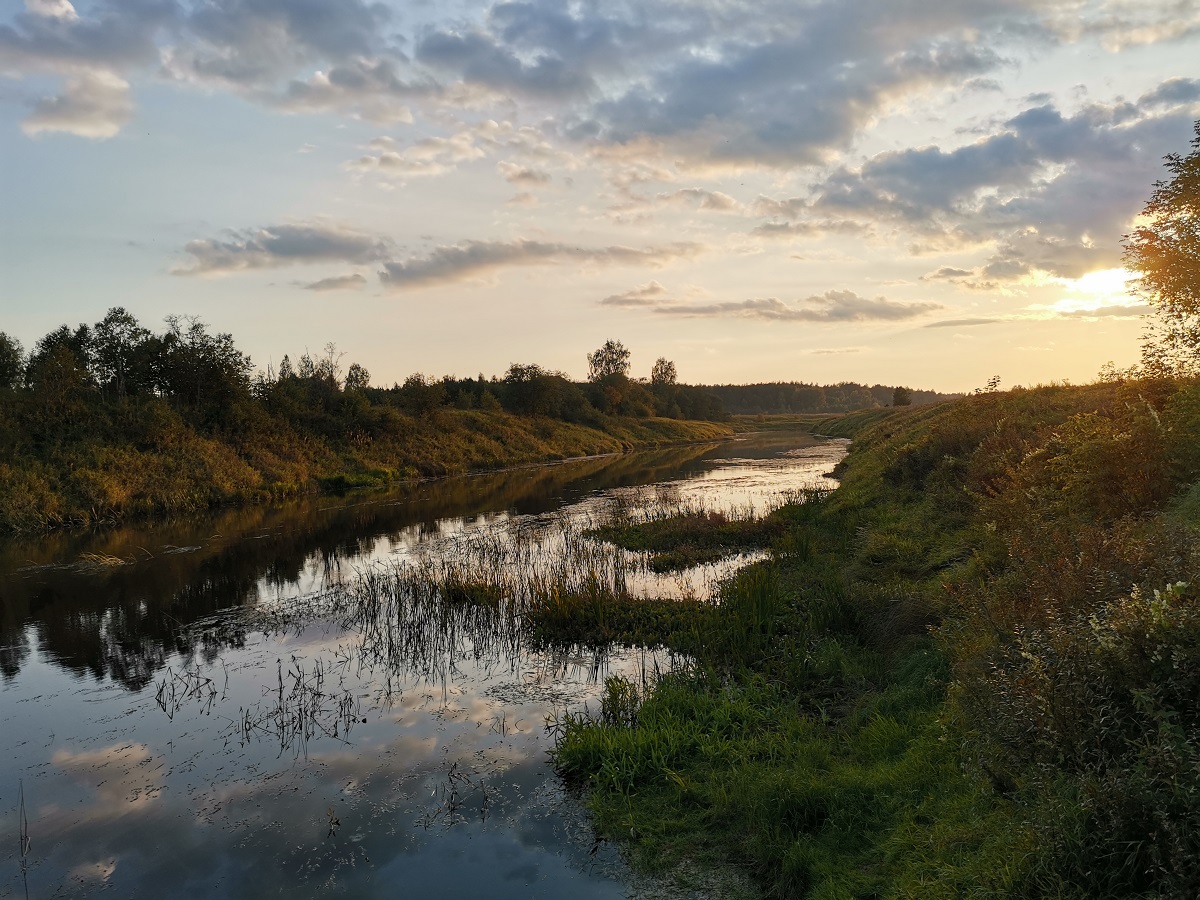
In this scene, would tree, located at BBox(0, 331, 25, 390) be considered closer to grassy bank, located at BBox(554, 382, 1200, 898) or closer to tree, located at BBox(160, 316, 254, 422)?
tree, located at BBox(160, 316, 254, 422)

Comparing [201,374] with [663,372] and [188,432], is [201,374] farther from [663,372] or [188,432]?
[663,372]

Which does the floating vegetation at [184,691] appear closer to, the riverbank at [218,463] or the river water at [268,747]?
the river water at [268,747]

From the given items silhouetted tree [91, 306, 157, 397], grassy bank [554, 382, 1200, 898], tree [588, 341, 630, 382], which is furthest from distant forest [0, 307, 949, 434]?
tree [588, 341, 630, 382]

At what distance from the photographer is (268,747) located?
9484 millimetres

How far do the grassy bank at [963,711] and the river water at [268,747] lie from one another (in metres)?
1.09

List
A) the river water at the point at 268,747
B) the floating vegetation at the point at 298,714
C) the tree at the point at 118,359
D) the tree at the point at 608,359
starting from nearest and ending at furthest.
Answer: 1. the river water at the point at 268,747
2. the floating vegetation at the point at 298,714
3. the tree at the point at 118,359
4. the tree at the point at 608,359

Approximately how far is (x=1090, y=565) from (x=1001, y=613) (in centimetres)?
100

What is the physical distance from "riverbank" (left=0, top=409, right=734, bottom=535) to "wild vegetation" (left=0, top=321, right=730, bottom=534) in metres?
0.08

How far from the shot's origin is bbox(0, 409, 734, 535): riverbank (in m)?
29.4

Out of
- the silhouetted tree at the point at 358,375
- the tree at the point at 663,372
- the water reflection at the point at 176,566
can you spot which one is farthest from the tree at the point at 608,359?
the water reflection at the point at 176,566

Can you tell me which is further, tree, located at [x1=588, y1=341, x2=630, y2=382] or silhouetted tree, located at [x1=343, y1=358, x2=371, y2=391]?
tree, located at [x1=588, y1=341, x2=630, y2=382]

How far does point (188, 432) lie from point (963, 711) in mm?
41233

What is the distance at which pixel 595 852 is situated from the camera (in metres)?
7.05

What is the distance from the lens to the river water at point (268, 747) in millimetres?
6949
